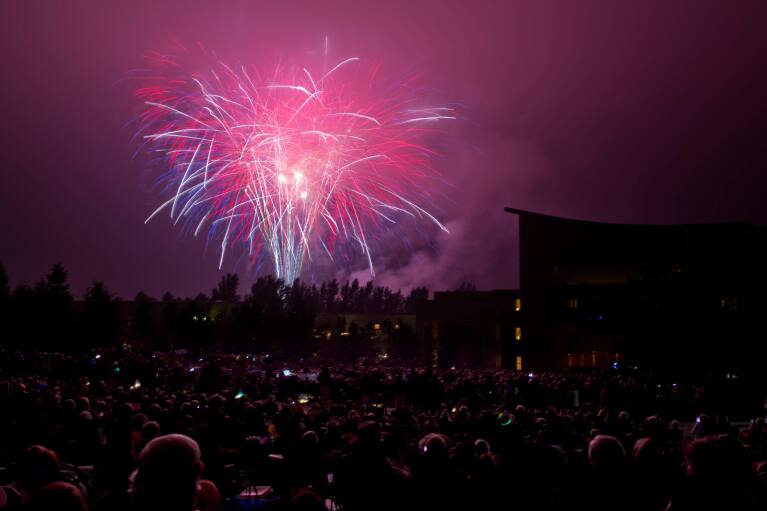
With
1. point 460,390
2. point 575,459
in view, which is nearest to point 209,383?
point 460,390

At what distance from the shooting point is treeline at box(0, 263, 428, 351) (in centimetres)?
5347

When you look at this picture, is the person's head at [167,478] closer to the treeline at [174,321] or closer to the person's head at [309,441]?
the person's head at [309,441]

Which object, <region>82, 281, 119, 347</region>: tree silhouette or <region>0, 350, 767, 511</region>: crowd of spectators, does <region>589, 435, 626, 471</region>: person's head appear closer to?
<region>0, 350, 767, 511</region>: crowd of spectators

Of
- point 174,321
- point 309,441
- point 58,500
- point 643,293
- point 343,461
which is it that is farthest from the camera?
point 174,321

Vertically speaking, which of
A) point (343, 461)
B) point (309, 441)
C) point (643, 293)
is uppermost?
point (643, 293)

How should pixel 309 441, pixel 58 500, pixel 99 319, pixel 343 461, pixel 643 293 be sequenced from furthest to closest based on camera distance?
pixel 99 319, pixel 643 293, pixel 309 441, pixel 343 461, pixel 58 500

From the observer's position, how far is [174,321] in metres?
86.1

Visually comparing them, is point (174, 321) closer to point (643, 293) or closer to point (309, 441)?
point (643, 293)

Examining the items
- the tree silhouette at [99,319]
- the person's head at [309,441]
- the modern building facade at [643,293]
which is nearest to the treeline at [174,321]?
the tree silhouette at [99,319]

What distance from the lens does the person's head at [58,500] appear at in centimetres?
282

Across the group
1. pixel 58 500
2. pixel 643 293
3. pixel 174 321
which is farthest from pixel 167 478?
pixel 174 321

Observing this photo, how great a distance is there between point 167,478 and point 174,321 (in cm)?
8828

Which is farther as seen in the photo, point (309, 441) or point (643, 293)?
point (643, 293)

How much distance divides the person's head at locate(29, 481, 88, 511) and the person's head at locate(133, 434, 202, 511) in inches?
10.0
